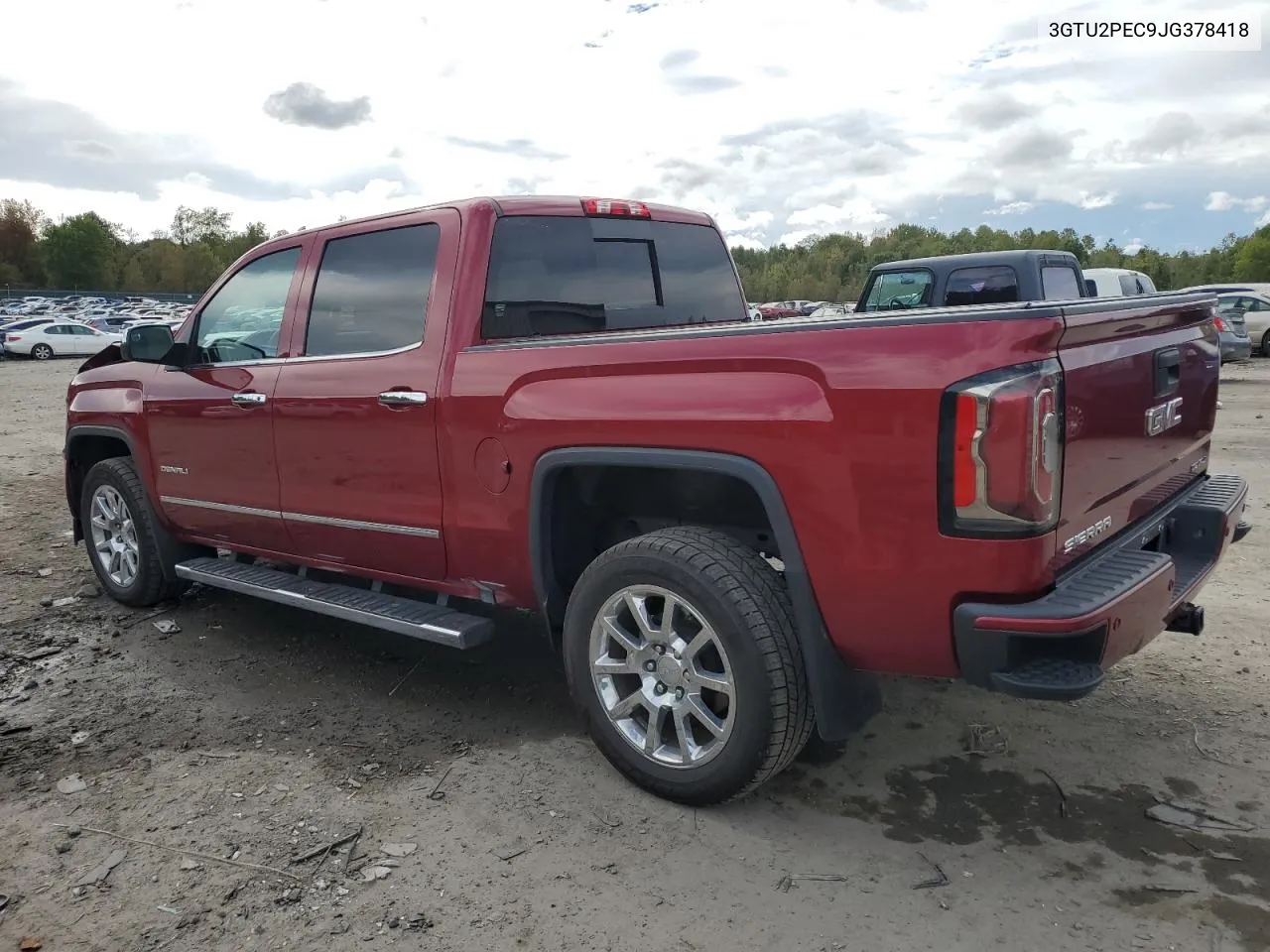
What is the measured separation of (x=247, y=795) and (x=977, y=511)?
8.34ft

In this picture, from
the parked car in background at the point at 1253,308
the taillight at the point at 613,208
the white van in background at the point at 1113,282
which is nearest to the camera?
the taillight at the point at 613,208

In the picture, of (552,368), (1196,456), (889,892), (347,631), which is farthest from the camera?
(347,631)

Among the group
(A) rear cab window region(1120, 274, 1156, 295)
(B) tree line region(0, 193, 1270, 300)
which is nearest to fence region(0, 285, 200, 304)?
(B) tree line region(0, 193, 1270, 300)

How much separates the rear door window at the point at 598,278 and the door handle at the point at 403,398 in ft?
1.08

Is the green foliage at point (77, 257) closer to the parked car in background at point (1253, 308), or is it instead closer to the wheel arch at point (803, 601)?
the parked car in background at point (1253, 308)

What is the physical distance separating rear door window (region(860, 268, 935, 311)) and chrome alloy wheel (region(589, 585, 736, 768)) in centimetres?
769

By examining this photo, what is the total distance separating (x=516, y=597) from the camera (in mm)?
3631

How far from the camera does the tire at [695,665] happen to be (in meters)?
2.87

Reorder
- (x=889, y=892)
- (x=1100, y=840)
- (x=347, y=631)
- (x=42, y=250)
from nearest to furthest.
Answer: (x=889, y=892), (x=1100, y=840), (x=347, y=631), (x=42, y=250)

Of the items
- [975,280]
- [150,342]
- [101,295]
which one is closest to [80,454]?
[150,342]

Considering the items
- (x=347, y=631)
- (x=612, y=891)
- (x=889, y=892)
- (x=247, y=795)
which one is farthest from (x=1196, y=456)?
(x=347, y=631)

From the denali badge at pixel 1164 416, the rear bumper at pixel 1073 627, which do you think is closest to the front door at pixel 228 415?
the rear bumper at pixel 1073 627

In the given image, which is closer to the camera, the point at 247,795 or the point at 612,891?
the point at 612,891

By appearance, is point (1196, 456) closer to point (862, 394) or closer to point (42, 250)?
point (862, 394)
